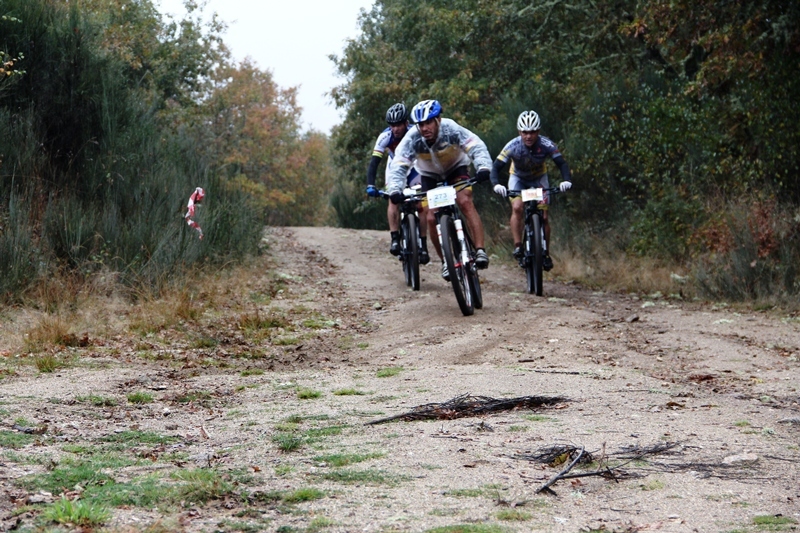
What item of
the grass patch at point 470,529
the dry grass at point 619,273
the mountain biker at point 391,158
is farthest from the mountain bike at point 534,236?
the grass patch at point 470,529

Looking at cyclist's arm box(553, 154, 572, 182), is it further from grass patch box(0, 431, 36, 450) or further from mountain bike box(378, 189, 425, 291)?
grass patch box(0, 431, 36, 450)

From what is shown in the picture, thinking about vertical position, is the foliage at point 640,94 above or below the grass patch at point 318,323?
above

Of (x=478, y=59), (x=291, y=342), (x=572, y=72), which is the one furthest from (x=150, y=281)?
(x=478, y=59)

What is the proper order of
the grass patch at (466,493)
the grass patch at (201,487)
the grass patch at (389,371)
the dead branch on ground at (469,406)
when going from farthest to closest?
1. the grass patch at (389,371)
2. the dead branch on ground at (469,406)
3. the grass patch at (466,493)
4. the grass patch at (201,487)

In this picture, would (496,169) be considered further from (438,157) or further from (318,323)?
(318,323)

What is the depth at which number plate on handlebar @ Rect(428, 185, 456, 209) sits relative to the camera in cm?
1103

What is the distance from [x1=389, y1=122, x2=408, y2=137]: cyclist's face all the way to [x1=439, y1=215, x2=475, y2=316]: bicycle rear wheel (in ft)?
8.97

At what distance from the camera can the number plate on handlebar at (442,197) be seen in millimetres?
11031

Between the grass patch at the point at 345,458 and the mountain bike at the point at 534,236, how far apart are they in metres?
8.34

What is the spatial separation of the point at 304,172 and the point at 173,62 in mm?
40762

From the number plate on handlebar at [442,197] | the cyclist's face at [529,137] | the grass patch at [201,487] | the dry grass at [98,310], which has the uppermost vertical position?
the cyclist's face at [529,137]

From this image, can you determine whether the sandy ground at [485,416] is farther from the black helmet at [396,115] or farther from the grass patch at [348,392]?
the black helmet at [396,115]

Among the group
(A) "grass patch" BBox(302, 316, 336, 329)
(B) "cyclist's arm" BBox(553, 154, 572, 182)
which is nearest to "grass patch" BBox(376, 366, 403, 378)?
(A) "grass patch" BBox(302, 316, 336, 329)

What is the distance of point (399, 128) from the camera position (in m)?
13.5
